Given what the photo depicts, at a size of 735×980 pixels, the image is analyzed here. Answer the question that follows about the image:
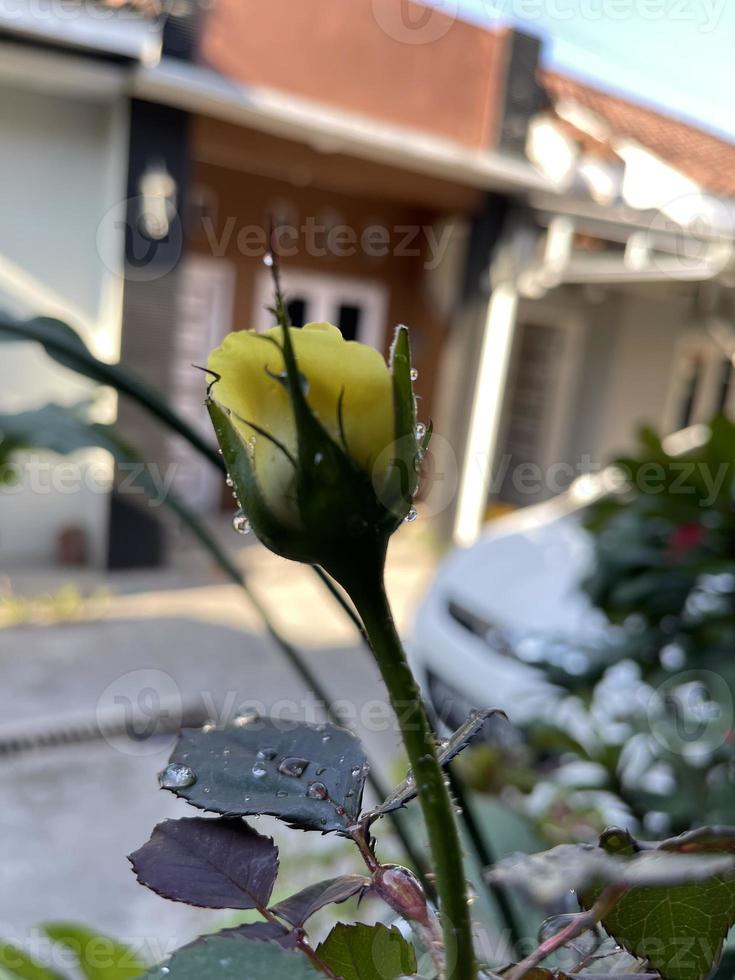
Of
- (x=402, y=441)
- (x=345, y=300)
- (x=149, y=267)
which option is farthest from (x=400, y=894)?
(x=345, y=300)

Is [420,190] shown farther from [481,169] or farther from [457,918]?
[457,918]

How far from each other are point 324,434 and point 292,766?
122 mm

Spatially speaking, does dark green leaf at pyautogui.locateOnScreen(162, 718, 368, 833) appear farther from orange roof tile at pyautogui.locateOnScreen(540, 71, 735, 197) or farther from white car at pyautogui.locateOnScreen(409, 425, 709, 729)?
orange roof tile at pyautogui.locateOnScreen(540, 71, 735, 197)

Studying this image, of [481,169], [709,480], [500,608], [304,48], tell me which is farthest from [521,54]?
[709,480]

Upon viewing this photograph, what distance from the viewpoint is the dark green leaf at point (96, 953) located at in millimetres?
481

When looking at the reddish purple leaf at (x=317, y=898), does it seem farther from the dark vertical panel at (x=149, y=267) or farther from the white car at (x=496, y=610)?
the dark vertical panel at (x=149, y=267)

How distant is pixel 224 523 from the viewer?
Result: 5832 mm

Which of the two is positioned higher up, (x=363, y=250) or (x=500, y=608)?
(x=363, y=250)

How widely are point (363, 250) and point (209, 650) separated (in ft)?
11.0

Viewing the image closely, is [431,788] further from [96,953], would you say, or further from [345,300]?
[345,300]

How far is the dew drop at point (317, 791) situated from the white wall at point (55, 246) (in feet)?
14.3

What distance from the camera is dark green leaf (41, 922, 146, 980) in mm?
481

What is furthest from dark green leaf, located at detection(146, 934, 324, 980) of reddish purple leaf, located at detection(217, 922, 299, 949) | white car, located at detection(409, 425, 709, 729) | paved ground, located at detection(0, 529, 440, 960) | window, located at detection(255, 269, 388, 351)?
window, located at detection(255, 269, 388, 351)

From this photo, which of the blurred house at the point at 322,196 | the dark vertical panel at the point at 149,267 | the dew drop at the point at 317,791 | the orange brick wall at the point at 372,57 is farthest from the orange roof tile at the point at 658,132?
the dew drop at the point at 317,791
